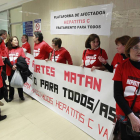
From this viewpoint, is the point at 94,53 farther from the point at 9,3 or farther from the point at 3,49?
the point at 9,3

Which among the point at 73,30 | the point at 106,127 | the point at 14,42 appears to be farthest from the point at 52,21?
the point at 106,127

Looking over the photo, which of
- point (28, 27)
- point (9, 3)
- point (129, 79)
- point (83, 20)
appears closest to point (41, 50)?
point (83, 20)

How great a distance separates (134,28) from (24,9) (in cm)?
391

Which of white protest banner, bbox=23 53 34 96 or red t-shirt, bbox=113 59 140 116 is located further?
white protest banner, bbox=23 53 34 96

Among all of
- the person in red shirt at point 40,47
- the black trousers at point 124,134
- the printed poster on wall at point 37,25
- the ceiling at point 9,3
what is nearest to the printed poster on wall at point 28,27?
the printed poster on wall at point 37,25

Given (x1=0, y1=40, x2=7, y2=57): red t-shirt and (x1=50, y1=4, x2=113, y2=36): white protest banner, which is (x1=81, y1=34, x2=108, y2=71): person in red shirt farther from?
(x1=0, y1=40, x2=7, y2=57): red t-shirt

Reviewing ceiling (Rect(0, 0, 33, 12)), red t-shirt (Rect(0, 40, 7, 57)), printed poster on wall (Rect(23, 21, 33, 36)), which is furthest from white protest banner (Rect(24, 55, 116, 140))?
ceiling (Rect(0, 0, 33, 12))

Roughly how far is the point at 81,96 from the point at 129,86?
104cm

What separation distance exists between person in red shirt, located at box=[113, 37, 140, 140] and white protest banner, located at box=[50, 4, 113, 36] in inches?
62.7

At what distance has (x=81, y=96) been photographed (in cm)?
211

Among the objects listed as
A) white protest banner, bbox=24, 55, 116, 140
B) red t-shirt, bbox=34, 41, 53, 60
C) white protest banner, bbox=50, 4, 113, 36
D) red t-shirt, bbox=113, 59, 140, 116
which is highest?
white protest banner, bbox=50, 4, 113, 36

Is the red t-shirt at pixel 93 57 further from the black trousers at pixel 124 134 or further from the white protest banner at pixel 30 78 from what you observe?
the white protest banner at pixel 30 78

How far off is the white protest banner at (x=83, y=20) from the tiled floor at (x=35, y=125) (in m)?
1.85

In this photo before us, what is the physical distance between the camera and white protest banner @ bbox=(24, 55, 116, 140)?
1.79m
